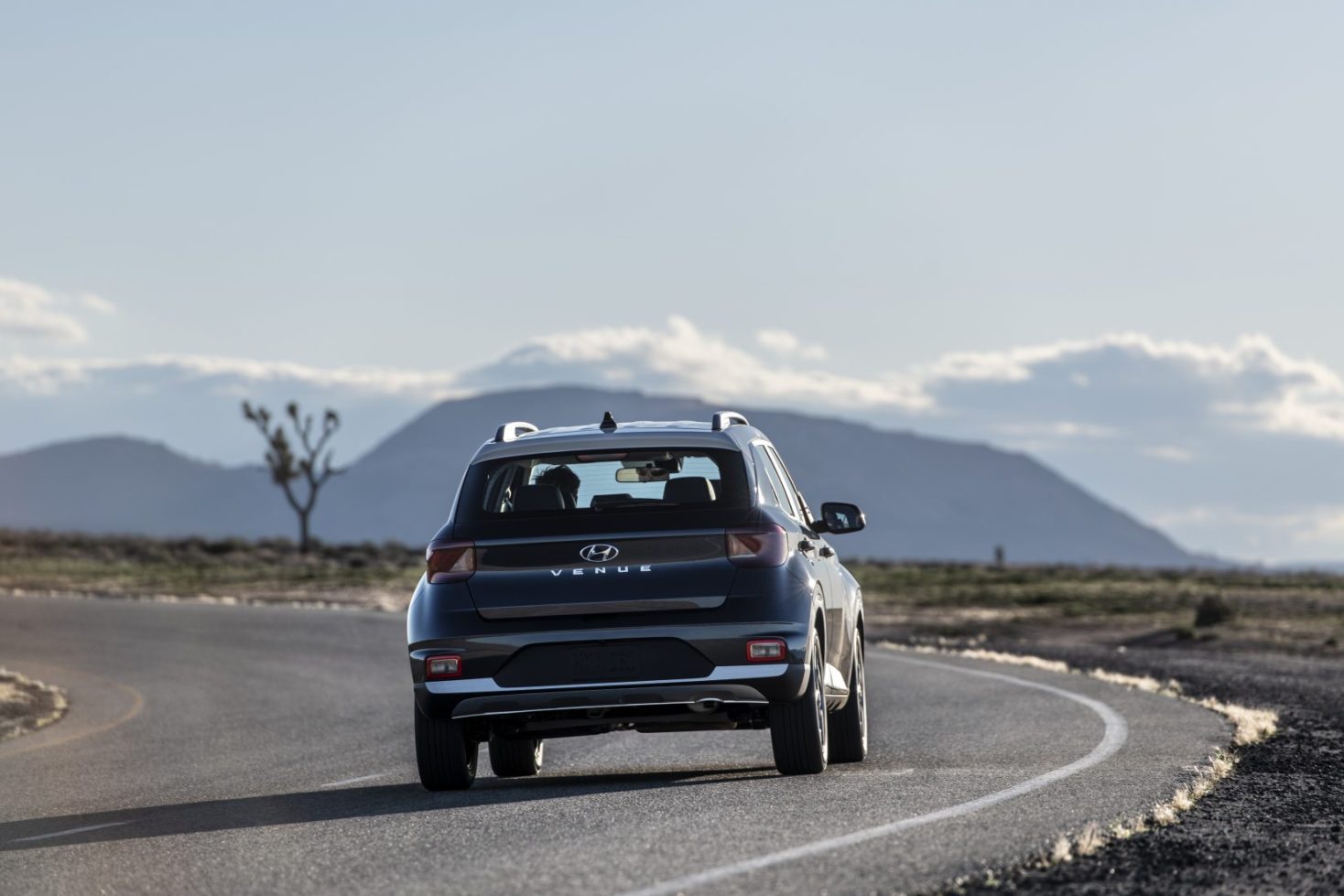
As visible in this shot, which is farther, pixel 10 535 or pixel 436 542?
pixel 10 535

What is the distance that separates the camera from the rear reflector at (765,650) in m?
10.1

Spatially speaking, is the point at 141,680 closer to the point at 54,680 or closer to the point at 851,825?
the point at 54,680

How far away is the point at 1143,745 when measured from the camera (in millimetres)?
12891

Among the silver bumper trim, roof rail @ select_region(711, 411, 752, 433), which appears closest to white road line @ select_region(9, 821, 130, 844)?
the silver bumper trim

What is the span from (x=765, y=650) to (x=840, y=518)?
184 centimetres

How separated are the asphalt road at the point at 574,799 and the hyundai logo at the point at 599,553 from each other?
1184 millimetres

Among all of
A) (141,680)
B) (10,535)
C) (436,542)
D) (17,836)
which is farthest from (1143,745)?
(10,535)

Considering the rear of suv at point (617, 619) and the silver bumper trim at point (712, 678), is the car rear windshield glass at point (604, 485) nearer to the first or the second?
the rear of suv at point (617, 619)

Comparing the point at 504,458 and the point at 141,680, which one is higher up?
the point at 504,458

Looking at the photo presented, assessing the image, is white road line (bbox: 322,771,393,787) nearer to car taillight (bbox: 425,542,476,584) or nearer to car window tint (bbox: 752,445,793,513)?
car taillight (bbox: 425,542,476,584)

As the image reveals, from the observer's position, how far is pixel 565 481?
11.2 m

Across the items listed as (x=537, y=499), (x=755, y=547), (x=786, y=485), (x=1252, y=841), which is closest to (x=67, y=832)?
(x=537, y=499)

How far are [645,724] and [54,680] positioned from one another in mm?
15711

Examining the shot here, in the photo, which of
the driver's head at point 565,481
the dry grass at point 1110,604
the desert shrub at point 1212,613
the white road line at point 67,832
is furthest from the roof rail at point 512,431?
the desert shrub at point 1212,613
